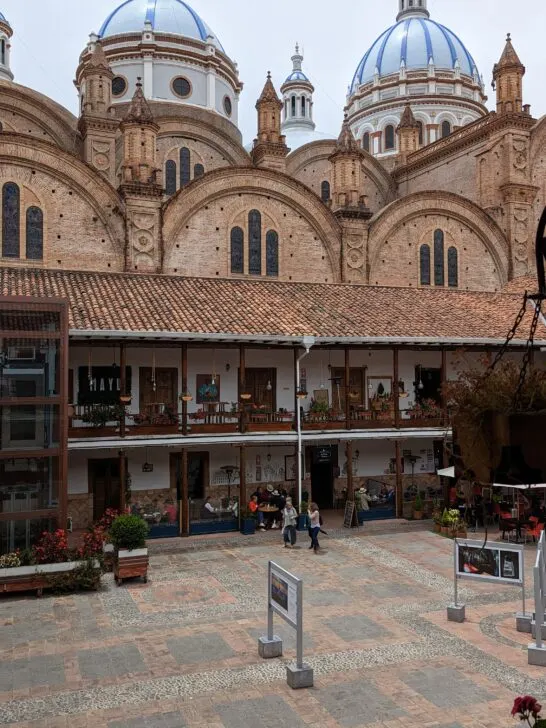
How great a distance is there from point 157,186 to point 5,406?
47.7 feet

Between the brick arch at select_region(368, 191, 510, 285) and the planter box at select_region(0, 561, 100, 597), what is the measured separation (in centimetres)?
2116

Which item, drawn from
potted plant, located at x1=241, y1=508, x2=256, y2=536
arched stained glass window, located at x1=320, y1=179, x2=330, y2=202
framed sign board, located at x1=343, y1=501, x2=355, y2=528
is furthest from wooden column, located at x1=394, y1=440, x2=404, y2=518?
arched stained glass window, located at x1=320, y1=179, x2=330, y2=202

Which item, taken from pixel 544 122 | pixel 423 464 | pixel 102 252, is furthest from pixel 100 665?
pixel 544 122

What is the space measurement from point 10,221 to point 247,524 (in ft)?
47.5

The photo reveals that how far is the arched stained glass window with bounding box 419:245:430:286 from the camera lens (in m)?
32.9

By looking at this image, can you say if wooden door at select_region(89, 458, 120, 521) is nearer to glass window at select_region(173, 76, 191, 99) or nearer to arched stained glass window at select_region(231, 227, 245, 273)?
arched stained glass window at select_region(231, 227, 245, 273)

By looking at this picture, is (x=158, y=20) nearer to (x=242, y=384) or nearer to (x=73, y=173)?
(x=73, y=173)

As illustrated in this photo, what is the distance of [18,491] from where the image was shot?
15492 mm

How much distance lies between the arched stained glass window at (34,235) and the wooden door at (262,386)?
31.5ft

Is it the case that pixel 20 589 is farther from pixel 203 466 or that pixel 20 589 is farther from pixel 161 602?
pixel 203 466

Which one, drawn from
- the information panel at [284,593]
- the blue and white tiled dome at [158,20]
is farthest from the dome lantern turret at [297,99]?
the information panel at [284,593]

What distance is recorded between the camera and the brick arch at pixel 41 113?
3347 centimetres

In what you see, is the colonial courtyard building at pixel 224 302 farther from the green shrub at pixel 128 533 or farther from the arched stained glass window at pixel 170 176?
the green shrub at pixel 128 533

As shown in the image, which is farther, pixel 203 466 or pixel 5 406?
pixel 203 466
